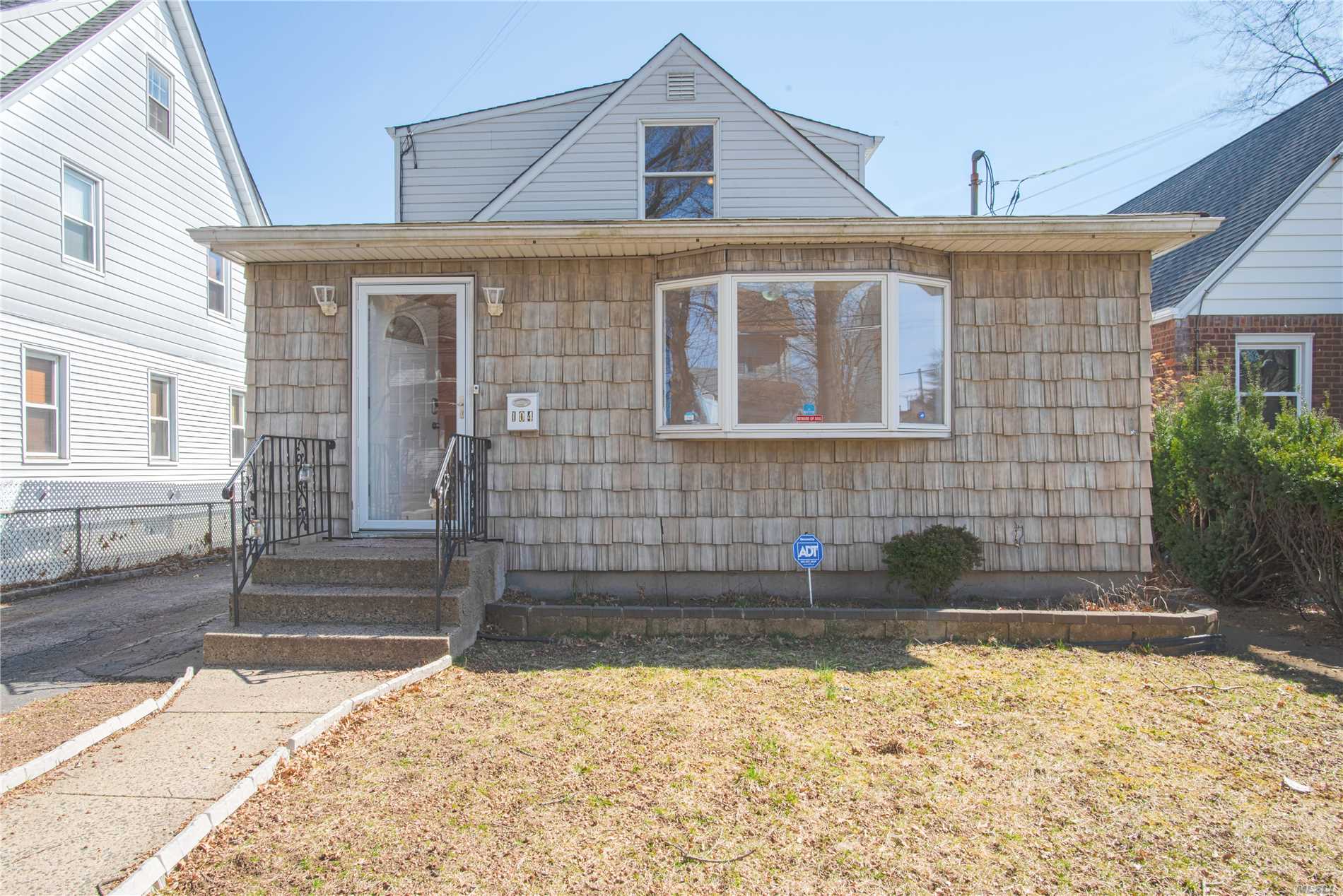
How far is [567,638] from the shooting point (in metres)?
4.87

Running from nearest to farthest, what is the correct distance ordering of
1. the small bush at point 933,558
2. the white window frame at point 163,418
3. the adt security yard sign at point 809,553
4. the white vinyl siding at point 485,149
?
the small bush at point 933,558
the adt security yard sign at point 809,553
the white window frame at point 163,418
the white vinyl siding at point 485,149

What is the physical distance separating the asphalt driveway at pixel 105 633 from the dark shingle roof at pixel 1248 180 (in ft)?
35.9

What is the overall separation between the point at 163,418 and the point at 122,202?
9.38ft

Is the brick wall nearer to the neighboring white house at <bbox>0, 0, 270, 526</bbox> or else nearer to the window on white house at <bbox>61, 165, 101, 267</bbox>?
the neighboring white house at <bbox>0, 0, 270, 526</bbox>

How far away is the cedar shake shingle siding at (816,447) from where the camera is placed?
215 inches

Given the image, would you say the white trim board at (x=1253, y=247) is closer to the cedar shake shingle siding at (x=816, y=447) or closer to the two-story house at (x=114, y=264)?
the cedar shake shingle siding at (x=816, y=447)

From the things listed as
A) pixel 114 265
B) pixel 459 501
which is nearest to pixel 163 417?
pixel 114 265

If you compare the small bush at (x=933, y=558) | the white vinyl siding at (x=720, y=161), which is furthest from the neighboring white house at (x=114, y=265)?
the small bush at (x=933, y=558)

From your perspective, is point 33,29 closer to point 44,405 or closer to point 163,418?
point 44,405

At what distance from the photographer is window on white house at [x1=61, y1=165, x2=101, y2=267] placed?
8.43 metres

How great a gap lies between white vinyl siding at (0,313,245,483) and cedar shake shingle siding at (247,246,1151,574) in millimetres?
4337

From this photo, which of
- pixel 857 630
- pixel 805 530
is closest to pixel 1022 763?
pixel 857 630

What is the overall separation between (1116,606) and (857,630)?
197 cm

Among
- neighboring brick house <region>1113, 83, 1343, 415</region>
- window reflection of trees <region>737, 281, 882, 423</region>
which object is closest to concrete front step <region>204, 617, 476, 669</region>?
window reflection of trees <region>737, 281, 882, 423</region>
